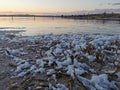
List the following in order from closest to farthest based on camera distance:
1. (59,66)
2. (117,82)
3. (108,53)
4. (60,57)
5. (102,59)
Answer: (117,82) < (59,66) < (102,59) < (60,57) < (108,53)

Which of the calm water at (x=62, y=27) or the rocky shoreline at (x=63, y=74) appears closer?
the rocky shoreline at (x=63, y=74)

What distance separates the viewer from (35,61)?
8195mm

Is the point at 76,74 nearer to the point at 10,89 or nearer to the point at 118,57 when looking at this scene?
the point at 10,89

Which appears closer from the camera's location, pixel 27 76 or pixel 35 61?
pixel 27 76

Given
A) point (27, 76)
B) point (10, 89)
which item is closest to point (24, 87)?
point (10, 89)

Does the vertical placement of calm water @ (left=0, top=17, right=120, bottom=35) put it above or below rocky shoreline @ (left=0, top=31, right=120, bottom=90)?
below

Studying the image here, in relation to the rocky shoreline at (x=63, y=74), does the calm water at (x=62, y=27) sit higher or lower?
lower

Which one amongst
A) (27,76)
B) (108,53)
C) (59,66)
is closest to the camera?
(27,76)

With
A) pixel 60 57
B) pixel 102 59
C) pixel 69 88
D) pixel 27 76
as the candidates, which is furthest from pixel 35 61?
pixel 69 88

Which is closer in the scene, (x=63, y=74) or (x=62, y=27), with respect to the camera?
(x=63, y=74)

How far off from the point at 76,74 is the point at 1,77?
2.14 metres

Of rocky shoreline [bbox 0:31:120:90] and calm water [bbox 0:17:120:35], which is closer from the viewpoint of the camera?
rocky shoreline [bbox 0:31:120:90]

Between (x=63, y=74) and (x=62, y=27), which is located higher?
(x=63, y=74)

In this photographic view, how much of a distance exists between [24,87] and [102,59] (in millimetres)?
3212
